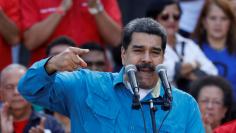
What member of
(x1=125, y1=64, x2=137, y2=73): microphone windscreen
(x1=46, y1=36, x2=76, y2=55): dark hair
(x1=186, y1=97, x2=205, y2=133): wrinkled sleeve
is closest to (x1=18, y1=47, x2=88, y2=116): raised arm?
(x1=125, y1=64, x2=137, y2=73): microphone windscreen

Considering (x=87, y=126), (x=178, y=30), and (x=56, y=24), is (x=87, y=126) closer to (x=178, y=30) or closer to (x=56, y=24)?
(x=56, y=24)

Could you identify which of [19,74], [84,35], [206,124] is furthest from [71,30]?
[206,124]

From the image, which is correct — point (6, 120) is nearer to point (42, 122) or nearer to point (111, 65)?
point (42, 122)

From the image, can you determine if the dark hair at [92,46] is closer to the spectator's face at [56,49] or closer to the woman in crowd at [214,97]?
the spectator's face at [56,49]

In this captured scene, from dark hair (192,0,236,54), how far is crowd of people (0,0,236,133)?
0.01 meters

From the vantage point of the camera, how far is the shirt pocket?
5.50 metres

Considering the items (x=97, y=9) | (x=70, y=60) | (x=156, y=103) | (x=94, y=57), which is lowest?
(x=94, y=57)

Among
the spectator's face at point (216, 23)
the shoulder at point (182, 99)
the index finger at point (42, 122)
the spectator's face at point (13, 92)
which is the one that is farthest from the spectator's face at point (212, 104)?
the shoulder at point (182, 99)

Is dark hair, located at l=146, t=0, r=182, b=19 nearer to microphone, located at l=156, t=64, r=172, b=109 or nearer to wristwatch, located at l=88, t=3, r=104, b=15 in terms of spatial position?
wristwatch, located at l=88, t=3, r=104, b=15

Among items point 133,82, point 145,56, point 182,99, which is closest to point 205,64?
point 182,99

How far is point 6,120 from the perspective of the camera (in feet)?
25.3

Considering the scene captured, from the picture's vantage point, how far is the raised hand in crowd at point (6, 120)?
301 inches

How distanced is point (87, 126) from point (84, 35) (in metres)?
3.55

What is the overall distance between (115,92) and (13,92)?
2.62m
